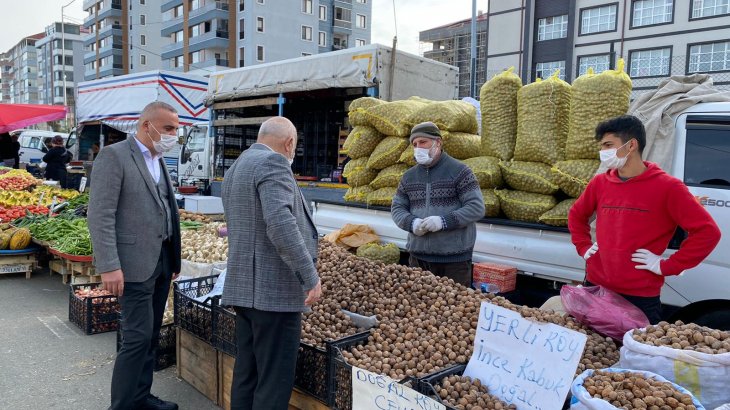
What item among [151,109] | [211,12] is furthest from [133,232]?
[211,12]

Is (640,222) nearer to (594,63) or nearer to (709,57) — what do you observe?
(709,57)

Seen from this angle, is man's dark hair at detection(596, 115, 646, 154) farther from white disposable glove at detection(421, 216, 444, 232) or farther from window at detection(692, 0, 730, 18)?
window at detection(692, 0, 730, 18)

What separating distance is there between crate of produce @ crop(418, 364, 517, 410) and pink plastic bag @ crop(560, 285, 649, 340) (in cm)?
87

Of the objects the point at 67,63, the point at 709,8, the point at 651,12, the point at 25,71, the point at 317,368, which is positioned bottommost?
the point at 317,368

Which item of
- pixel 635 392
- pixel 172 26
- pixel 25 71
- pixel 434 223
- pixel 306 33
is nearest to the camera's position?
pixel 635 392

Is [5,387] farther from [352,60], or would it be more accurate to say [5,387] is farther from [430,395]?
[352,60]

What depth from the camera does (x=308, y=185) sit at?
8.67m

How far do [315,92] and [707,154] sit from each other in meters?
8.10

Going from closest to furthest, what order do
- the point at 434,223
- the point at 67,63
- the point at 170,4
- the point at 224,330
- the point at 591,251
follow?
1. the point at 591,251
2. the point at 224,330
3. the point at 434,223
4. the point at 170,4
5. the point at 67,63

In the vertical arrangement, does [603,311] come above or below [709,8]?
below

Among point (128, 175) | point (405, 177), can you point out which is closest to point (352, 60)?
point (405, 177)

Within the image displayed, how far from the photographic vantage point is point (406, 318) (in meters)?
3.35

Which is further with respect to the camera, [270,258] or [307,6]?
[307,6]

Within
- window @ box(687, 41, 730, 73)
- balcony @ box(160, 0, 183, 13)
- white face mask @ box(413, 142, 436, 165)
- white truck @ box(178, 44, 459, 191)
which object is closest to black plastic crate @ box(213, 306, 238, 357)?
white face mask @ box(413, 142, 436, 165)
